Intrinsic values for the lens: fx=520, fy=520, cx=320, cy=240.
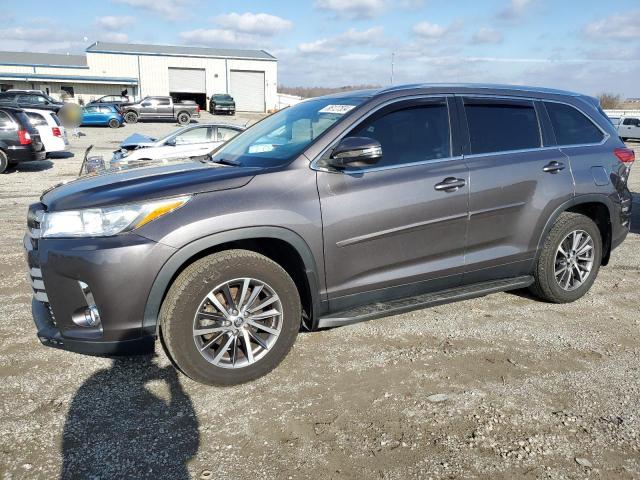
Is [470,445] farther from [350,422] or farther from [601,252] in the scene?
[601,252]

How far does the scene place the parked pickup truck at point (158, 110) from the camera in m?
34.7

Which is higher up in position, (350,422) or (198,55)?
(198,55)

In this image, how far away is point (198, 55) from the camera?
167 ft

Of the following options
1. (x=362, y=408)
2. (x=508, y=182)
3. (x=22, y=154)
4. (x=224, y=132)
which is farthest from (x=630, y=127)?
(x=362, y=408)

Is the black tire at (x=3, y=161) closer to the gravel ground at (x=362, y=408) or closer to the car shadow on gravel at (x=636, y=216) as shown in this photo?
the gravel ground at (x=362, y=408)

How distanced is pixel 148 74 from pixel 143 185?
171 ft

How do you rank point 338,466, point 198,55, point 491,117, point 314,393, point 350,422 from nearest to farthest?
point 338,466
point 350,422
point 314,393
point 491,117
point 198,55

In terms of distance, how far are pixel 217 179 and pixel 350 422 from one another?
162 cm

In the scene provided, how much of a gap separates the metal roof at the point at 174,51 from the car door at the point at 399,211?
51.5 meters

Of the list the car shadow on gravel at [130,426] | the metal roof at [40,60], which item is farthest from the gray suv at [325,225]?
the metal roof at [40,60]

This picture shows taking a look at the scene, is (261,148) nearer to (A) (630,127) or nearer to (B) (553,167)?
(B) (553,167)

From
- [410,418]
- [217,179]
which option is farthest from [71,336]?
[410,418]

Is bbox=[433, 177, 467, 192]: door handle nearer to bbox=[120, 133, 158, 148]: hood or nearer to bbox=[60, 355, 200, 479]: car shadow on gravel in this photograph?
bbox=[60, 355, 200, 479]: car shadow on gravel

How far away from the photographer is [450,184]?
375 centimetres
